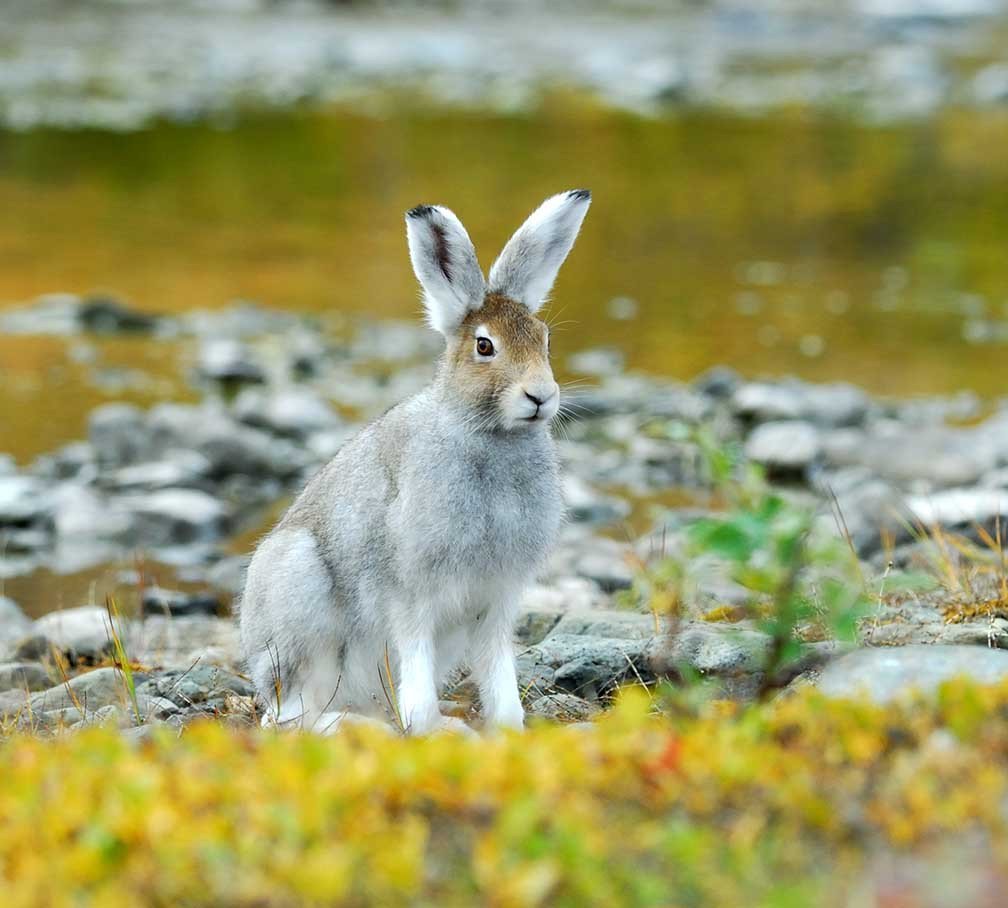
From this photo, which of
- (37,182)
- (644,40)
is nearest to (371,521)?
(37,182)

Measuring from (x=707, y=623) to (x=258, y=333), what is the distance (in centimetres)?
936

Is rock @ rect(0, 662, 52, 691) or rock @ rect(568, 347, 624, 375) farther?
rock @ rect(568, 347, 624, 375)

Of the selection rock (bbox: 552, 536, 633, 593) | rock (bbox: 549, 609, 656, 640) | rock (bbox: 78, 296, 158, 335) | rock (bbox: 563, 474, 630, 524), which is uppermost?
rock (bbox: 78, 296, 158, 335)

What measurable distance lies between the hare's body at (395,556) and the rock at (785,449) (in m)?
5.61

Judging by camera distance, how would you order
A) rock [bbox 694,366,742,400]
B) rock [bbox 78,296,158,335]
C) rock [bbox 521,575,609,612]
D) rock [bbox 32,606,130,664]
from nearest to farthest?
1. rock [bbox 32,606,130,664]
2. rock [bbox 521,575,609,612]
3. rock [bbox 694,366,742,400]
4. rock [bbox 78,296,158,335]

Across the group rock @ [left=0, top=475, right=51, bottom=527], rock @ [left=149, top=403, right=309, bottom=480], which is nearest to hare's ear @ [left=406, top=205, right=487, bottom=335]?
rock @ [left=0, top=475, right=51, bottom=527]

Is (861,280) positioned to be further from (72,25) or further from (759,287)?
(72,25)

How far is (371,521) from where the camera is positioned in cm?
629

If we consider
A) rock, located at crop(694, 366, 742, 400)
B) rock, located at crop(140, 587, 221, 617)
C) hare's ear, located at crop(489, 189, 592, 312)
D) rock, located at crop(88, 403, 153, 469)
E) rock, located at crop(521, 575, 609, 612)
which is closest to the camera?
hare's ear, located at crop(489, 189, 592, 312)

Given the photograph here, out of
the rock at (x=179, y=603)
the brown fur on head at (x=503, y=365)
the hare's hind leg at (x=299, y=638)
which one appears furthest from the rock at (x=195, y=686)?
the rock at (x=179, y=603)

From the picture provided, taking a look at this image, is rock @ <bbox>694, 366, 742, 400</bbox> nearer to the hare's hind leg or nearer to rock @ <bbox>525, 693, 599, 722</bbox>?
rock @ <bbox>525, 693, 599, 722</bbox>

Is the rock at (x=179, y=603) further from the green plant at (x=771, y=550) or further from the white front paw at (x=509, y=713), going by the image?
the green plant at (x=771, y=550)

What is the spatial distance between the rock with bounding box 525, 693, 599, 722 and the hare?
0.21 m

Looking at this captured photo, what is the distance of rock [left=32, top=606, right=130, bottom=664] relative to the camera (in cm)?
798
